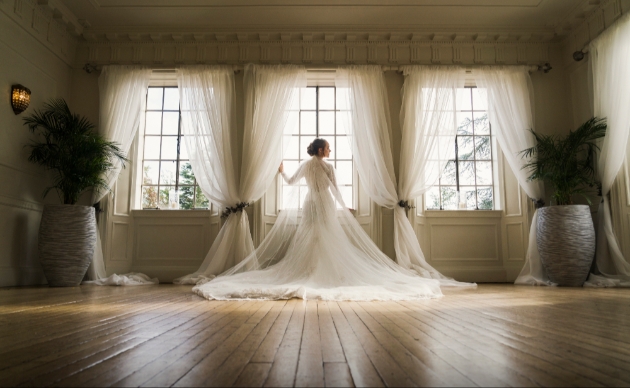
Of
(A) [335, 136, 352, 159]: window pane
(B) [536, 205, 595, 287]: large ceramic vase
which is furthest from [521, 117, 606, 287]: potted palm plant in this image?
(A) [335, 136, 352, 159]: window pane

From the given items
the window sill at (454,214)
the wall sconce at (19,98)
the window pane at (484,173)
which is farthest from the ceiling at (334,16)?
the window sill at (454,214)

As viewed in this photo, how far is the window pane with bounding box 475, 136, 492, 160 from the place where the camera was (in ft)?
21.5

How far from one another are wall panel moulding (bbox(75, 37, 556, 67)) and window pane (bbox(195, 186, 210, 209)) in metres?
1.85

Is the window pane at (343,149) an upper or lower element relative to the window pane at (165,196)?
upper

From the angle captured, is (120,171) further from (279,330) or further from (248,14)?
(279,330)

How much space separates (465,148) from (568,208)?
177cm

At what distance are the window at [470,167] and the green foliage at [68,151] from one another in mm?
4372

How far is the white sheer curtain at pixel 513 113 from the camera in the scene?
6.00m

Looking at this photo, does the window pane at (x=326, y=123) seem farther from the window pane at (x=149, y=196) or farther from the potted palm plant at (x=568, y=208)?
the potted palm plant at (x=568, y=208)

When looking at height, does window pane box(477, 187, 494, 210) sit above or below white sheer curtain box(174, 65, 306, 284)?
below

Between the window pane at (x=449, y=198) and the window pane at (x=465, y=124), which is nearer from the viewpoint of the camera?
the window pane at (x=449, y=198)

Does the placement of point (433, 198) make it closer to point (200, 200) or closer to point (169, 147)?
point (200, 200)

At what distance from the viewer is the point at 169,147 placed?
6609mm

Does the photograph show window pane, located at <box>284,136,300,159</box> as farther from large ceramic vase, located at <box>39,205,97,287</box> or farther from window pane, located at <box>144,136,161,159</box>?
large ceramic vase, located at <box>39,205,97,287</box>
